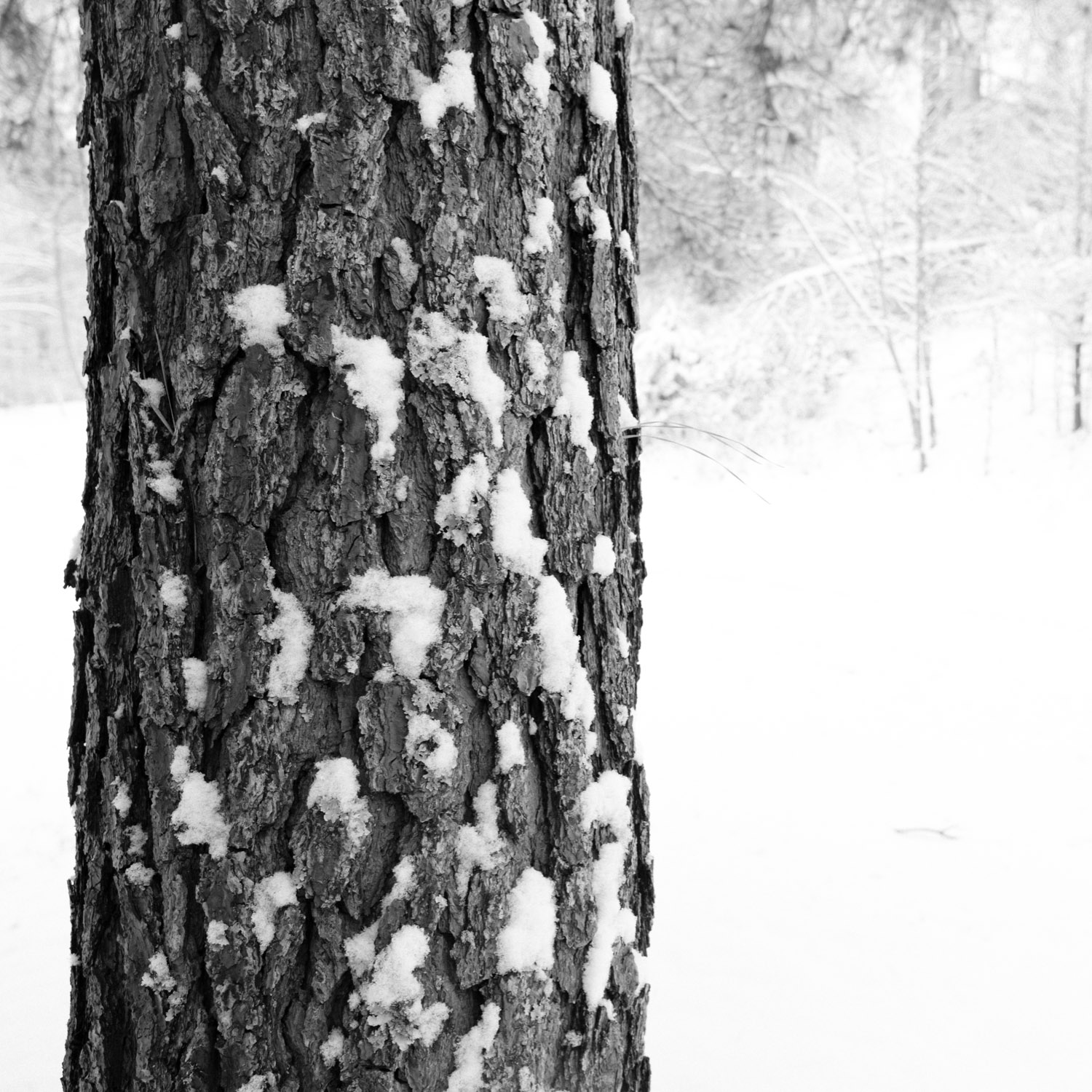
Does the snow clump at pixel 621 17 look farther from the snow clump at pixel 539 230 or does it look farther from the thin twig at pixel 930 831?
the thin twig at pixel 930 831

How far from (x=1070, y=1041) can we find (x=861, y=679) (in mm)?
2802

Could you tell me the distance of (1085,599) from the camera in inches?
225

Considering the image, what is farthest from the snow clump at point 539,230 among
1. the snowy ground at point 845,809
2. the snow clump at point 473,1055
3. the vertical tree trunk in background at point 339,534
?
the snowy ground at point 845,809

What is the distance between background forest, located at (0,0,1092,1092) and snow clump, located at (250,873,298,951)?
101 centimetres

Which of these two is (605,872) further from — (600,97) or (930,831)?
(930,831)

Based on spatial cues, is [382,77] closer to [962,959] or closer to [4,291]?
[962,959]

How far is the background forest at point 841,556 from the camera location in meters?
2.11

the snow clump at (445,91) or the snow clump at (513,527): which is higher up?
the snow clump at (445,91)

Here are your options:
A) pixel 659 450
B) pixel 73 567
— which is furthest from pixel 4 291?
pixel 73 567

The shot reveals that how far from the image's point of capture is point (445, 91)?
777 mm

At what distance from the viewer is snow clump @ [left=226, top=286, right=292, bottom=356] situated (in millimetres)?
775

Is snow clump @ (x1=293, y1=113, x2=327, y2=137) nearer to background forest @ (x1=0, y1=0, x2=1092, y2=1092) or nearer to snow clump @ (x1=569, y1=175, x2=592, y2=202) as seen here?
snow clump @ (x1=569, y1=175, x2=592, y2=202)

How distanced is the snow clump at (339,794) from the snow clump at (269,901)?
71 mm

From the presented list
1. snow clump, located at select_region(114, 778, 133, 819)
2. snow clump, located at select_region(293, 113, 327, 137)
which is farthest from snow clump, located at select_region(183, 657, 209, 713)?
snow clump, located at select_region(293, 113, 327, 137)
